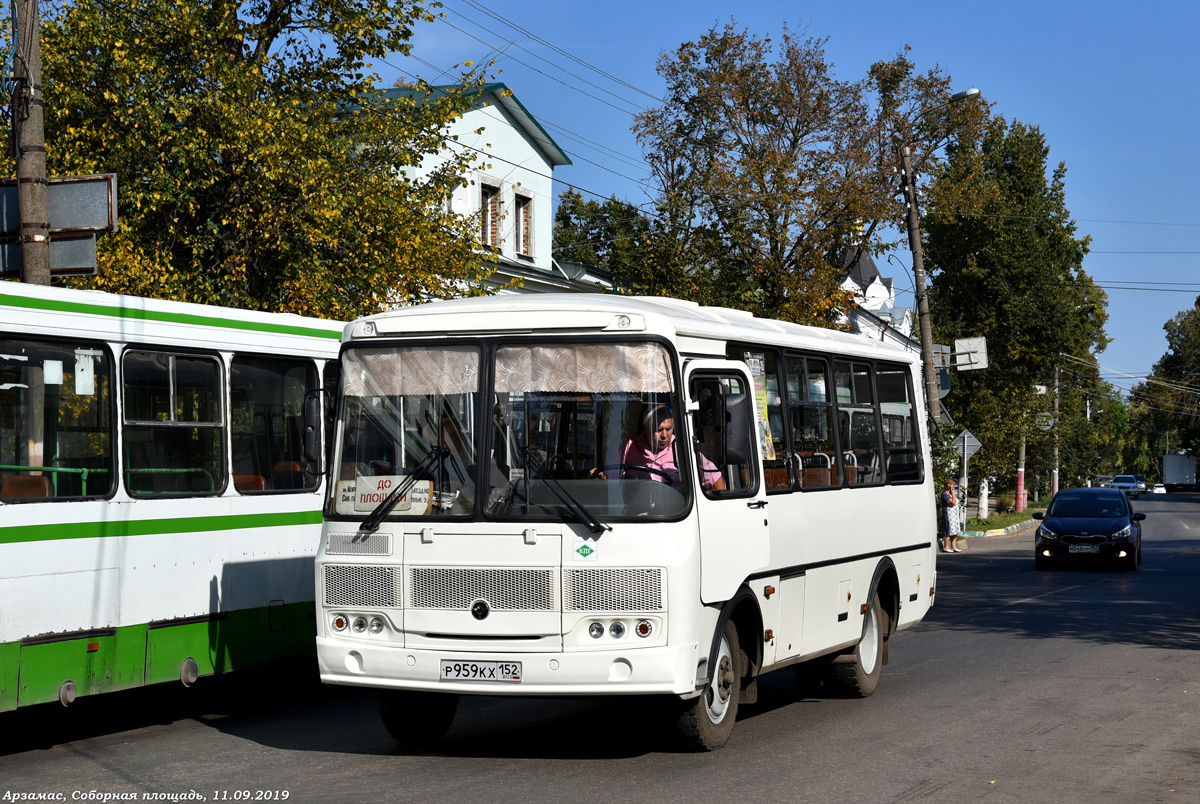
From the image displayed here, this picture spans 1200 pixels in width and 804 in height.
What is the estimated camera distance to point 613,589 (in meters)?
8.23

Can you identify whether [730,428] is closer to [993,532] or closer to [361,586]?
[361,586]

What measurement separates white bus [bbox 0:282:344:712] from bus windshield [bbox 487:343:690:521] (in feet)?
5.52

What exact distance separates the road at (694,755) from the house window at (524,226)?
24.9 meters

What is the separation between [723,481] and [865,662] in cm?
350

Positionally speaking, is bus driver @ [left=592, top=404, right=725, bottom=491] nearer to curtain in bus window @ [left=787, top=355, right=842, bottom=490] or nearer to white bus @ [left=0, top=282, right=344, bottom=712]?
curtain in bus window @ [left=787, top=355, right=842, bottom=490]

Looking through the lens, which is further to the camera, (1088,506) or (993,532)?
(993,532)

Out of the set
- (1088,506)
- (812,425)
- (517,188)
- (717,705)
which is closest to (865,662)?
(812,425)

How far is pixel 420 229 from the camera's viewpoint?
19.9 meters

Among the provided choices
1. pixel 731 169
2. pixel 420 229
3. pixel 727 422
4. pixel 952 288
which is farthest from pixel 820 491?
pixel 952 288

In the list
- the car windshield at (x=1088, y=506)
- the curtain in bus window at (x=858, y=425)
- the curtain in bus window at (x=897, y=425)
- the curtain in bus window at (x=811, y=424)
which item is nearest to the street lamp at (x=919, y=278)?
the car windshield at (x=1088, y=506)

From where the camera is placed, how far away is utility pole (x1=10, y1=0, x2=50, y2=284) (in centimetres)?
1177

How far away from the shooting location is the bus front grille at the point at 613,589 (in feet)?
26.9

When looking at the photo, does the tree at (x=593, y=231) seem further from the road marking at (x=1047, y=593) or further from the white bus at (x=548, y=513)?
the white bus at (x=548, y=513)

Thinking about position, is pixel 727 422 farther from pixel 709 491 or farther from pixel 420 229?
pixel 420 229
